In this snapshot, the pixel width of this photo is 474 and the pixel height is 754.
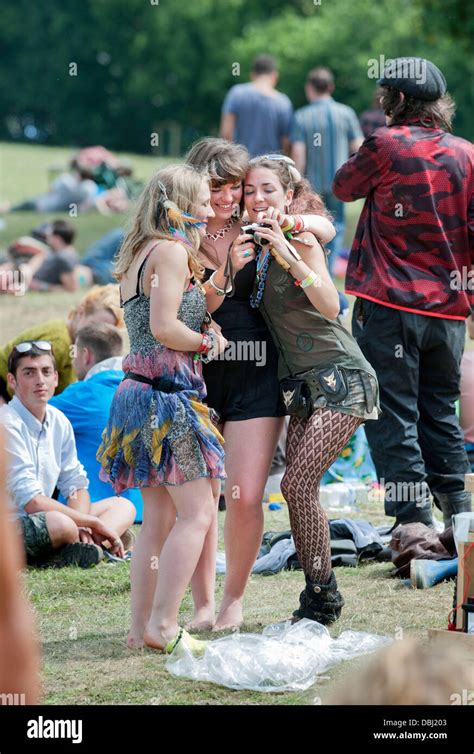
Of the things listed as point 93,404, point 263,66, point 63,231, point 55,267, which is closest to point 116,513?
point 93,404

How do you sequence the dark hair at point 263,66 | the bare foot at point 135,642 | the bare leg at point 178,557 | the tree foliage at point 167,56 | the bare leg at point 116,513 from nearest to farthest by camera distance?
the bare leg at point 178,557 → the bare foot at point 135,642 → the bare leg at point 116,513 → the dark hair at point 263,66 → the tree foliage at point 167,56

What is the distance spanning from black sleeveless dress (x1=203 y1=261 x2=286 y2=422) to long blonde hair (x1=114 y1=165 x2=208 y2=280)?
291 millimetres

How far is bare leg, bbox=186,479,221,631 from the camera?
4840 mm

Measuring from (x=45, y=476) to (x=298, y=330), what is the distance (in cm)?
200

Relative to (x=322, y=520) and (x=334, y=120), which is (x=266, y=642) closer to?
(x=322, y=520)

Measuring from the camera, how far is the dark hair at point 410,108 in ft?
19.1

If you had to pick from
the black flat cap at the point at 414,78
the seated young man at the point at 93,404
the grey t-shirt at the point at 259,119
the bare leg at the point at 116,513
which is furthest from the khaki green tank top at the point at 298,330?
the grey t-shirt at the point at 259,119

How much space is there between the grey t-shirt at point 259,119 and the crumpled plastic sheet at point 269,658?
29.3ft

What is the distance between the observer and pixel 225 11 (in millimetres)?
43781

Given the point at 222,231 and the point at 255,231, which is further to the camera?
the point at 222,231

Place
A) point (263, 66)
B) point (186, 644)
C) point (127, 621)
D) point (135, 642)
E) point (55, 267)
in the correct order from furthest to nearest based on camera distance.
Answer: point (55, 267)
point (263, 66)
point (127, 621)
point (135, 642)
point (186, 644)

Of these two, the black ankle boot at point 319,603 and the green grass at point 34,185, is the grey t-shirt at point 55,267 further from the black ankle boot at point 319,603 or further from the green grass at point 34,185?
the black ankle boot at point 319,603

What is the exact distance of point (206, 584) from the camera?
488 cm
